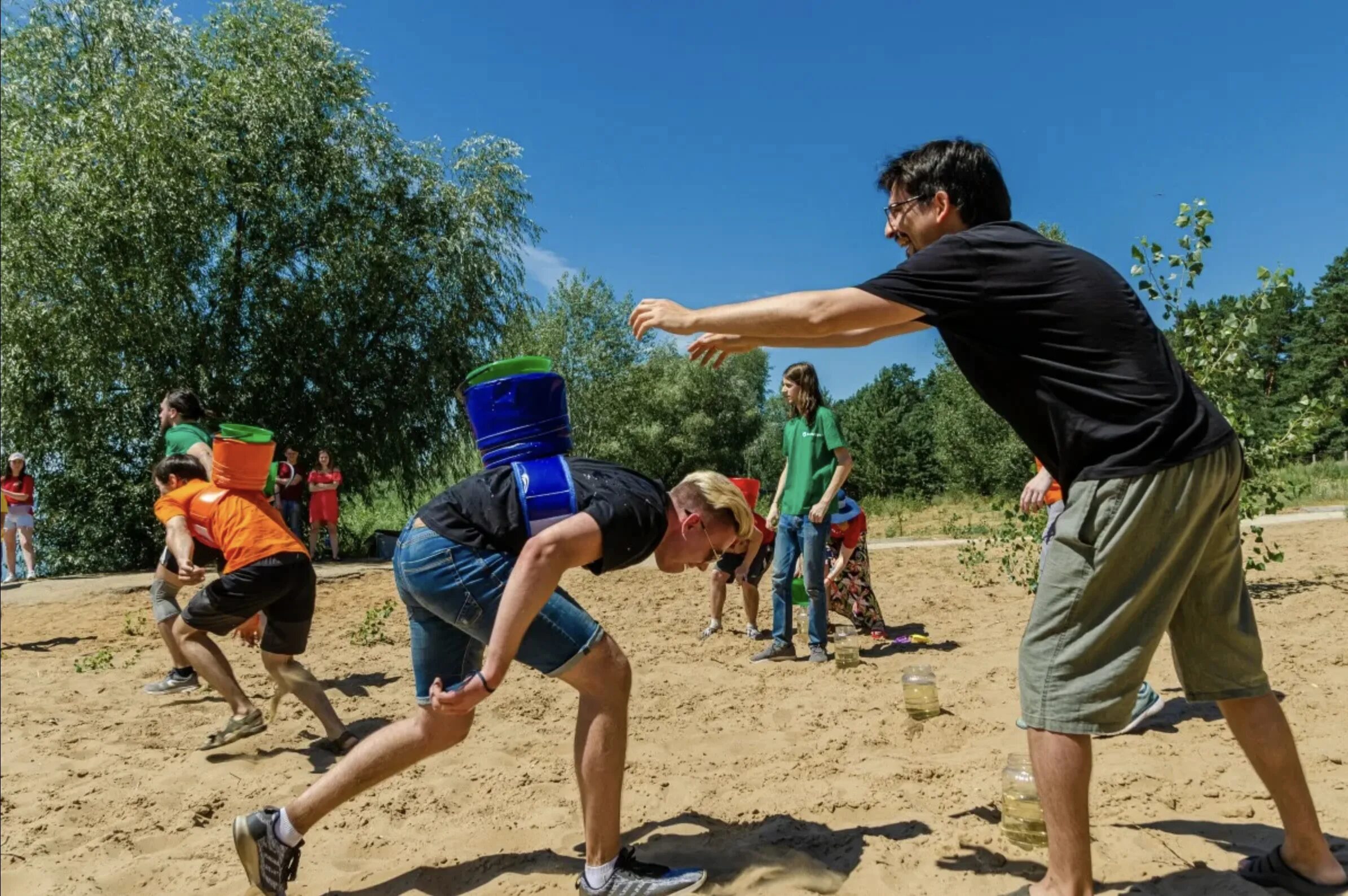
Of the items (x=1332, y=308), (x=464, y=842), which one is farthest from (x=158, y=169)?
(x=1332, y=308)

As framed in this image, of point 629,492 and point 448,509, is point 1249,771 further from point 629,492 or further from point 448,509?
point 448,509

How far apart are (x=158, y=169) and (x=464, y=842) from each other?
1571cm

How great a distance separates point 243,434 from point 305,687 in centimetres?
142

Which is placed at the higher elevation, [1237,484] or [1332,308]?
[1332,308]

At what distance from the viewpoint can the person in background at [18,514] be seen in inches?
515

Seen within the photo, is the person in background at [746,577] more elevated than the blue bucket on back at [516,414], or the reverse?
the blue bucket on back at [516,414]

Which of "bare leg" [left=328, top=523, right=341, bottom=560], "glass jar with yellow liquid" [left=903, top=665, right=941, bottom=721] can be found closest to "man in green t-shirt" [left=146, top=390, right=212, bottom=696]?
"glass jar with yellow liquid" [left=903, top=665, right=941, bottom=721]

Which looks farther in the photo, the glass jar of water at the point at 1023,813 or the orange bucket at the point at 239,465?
the orange bucket at the point at 239,465

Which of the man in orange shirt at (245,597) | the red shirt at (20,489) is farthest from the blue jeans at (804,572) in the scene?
the red shirt at (20,489)

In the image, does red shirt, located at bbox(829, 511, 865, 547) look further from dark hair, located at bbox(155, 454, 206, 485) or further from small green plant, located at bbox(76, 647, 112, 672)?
small green plant, located at bbox(76, 647, 112, 672)

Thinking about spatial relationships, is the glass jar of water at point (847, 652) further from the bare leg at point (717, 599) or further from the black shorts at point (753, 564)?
the bare leg at point (717, 599)

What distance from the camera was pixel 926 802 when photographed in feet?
11.5

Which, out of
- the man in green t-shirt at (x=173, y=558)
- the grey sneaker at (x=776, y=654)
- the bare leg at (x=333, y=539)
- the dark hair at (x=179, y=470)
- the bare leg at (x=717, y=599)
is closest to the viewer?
the dark hair at (x=179, y=470)

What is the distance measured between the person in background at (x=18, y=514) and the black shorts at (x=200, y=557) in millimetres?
9206
